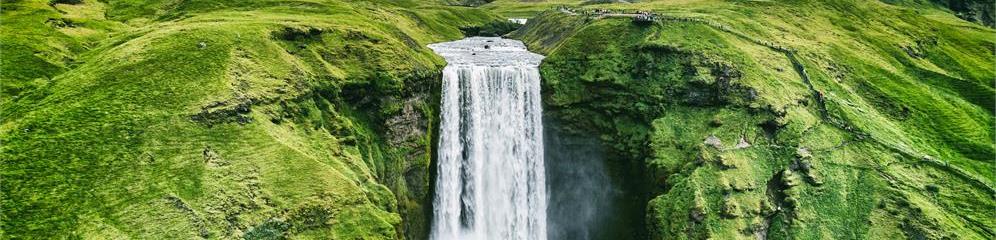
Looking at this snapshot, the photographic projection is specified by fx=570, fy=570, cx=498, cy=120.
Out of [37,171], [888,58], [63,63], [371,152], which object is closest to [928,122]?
[888,58]

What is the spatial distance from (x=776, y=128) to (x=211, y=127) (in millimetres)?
46323

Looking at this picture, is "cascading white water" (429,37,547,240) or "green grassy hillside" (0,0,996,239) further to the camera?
"cascading white water" (429,37,547,240)

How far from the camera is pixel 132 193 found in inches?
1254

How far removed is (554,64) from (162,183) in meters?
38.5

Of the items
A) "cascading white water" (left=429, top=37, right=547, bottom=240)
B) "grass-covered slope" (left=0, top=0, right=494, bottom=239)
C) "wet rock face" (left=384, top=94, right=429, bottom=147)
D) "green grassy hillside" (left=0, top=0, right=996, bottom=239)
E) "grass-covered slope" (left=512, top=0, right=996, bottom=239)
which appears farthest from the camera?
"cascading white water" (left=429, top=37, right=547, bottom=240)

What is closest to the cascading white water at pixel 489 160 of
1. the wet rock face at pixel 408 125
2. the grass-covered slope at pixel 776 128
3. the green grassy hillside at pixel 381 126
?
the wet rock face at pixel 408 125

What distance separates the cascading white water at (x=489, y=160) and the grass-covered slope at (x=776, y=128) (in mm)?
5001

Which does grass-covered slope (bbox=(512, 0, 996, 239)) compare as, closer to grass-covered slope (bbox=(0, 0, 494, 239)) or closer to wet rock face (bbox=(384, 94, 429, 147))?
wet rock face (bbox=(384, 94, 429, 147))

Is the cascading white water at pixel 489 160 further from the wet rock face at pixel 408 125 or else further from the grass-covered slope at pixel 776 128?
the grass-covered slope at pixel 776 128

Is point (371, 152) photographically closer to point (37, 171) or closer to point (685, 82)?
point (37, 171)

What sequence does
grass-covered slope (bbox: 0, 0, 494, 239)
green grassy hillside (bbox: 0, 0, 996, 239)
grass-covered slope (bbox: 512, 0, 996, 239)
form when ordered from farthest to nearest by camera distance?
grass-covered slope (bbox: 512, 0, 996, 239) → green grassy hillside (bbox: 0, 0, 996, 239) → grass-covered slope (bbox: 0, 0, 494, 239)

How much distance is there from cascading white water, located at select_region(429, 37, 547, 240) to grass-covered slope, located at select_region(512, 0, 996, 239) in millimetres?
5001

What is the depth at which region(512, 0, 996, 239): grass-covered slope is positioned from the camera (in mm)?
45375

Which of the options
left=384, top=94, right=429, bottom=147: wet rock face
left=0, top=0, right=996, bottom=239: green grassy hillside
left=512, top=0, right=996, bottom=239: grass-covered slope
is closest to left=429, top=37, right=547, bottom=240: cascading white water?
left=384, top=94, right=429, bottom=147: wet rock face
